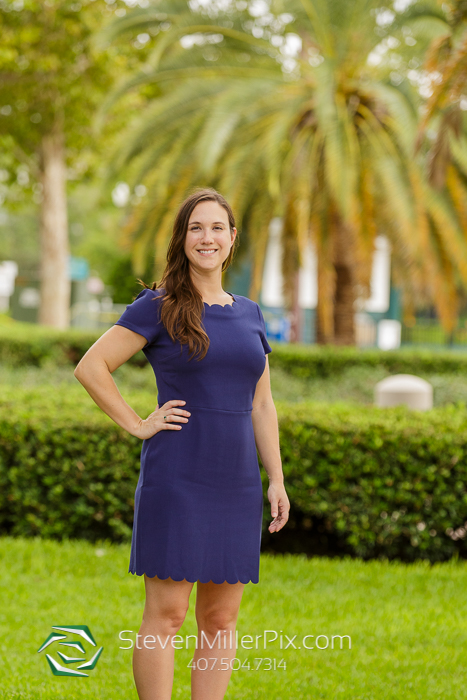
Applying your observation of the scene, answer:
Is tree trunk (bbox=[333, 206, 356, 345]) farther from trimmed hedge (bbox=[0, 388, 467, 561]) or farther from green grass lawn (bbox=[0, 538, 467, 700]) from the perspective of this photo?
green grass lawn (bbox=[0, 538, 467, 700])

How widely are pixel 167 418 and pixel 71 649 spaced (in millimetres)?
1888

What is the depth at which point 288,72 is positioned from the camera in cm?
1103

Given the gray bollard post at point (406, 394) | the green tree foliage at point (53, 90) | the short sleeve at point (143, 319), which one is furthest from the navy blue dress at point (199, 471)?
the green tree foliage at point (53, 90)

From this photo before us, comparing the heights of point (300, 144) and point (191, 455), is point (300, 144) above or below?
above

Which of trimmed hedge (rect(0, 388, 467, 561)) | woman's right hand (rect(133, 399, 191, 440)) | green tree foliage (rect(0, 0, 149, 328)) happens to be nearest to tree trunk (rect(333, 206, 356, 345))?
trimmed hedge (rect(0, 388, 467, 561))

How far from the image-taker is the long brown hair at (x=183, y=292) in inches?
84.7

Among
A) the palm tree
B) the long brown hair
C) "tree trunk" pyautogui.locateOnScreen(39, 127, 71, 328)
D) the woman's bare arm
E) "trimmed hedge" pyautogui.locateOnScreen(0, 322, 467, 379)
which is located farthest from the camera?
"tree trunk" pyautogui.locateOnScreen(39, 127, 71, 328)

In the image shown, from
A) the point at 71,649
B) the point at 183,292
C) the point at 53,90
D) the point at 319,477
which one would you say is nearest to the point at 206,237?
the point at 183,292

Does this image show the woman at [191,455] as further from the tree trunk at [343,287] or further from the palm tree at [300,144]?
the tree trunk at [343,287]

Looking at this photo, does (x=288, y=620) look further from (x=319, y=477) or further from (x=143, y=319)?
(x=143, y=319)

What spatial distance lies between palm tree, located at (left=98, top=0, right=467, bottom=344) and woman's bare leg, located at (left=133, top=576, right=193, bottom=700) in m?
7.26

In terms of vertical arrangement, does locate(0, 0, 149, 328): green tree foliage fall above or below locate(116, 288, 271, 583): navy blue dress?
above

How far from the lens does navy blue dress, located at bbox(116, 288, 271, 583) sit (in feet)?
7.07

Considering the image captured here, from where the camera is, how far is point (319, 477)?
491cm
